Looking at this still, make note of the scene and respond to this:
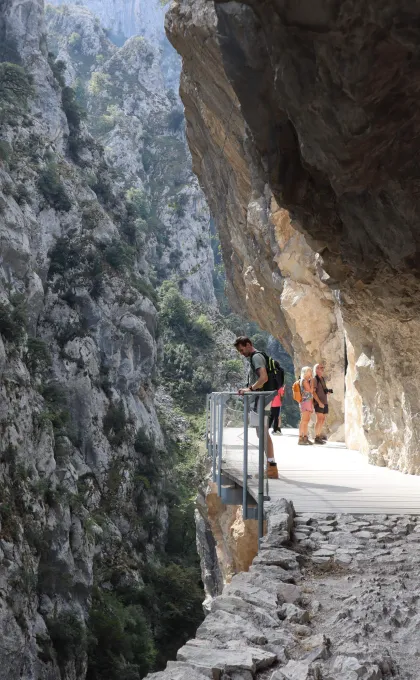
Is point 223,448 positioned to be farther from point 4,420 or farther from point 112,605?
point 112,605

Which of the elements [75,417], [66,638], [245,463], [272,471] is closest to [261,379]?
[245,463]

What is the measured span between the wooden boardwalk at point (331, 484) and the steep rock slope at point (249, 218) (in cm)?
394

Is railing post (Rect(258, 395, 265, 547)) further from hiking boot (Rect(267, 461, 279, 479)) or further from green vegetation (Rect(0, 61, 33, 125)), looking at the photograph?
green vegetation (Rect(0, 61, 33, 125))

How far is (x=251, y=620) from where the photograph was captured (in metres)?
3.26

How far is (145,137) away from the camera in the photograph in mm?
77812

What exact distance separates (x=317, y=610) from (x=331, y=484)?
3.51 metres

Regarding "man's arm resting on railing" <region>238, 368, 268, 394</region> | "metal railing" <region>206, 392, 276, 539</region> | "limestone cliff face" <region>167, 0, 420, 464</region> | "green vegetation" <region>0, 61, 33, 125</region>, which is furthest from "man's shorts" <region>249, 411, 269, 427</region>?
"green vegetation" <region>0, 61, 33, 125</region>

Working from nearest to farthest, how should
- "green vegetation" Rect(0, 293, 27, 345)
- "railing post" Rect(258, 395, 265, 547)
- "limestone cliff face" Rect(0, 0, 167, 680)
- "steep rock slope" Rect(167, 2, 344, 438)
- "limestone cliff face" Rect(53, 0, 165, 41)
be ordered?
"railing post" Rect(258, 395, 265, 547), "steep rock slope" Rect(167, 2, 344, 438), "limestone cliff face" Rect(0, 0, 167, 680), "green vegetation" Rect(0, 293, 27, 345), "limestone cliff face" Rect(53, 0, 165, 41)

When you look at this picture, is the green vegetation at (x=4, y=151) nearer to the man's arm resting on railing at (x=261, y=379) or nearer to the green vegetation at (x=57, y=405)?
the green vegetation at (x=57, y=405)

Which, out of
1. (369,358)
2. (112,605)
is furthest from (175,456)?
(369,358)

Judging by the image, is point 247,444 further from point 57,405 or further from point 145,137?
point 145,137

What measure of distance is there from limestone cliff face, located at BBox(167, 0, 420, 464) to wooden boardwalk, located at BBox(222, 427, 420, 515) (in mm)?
660

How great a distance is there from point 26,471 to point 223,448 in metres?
13.9

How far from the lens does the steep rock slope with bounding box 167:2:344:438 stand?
10945mm
